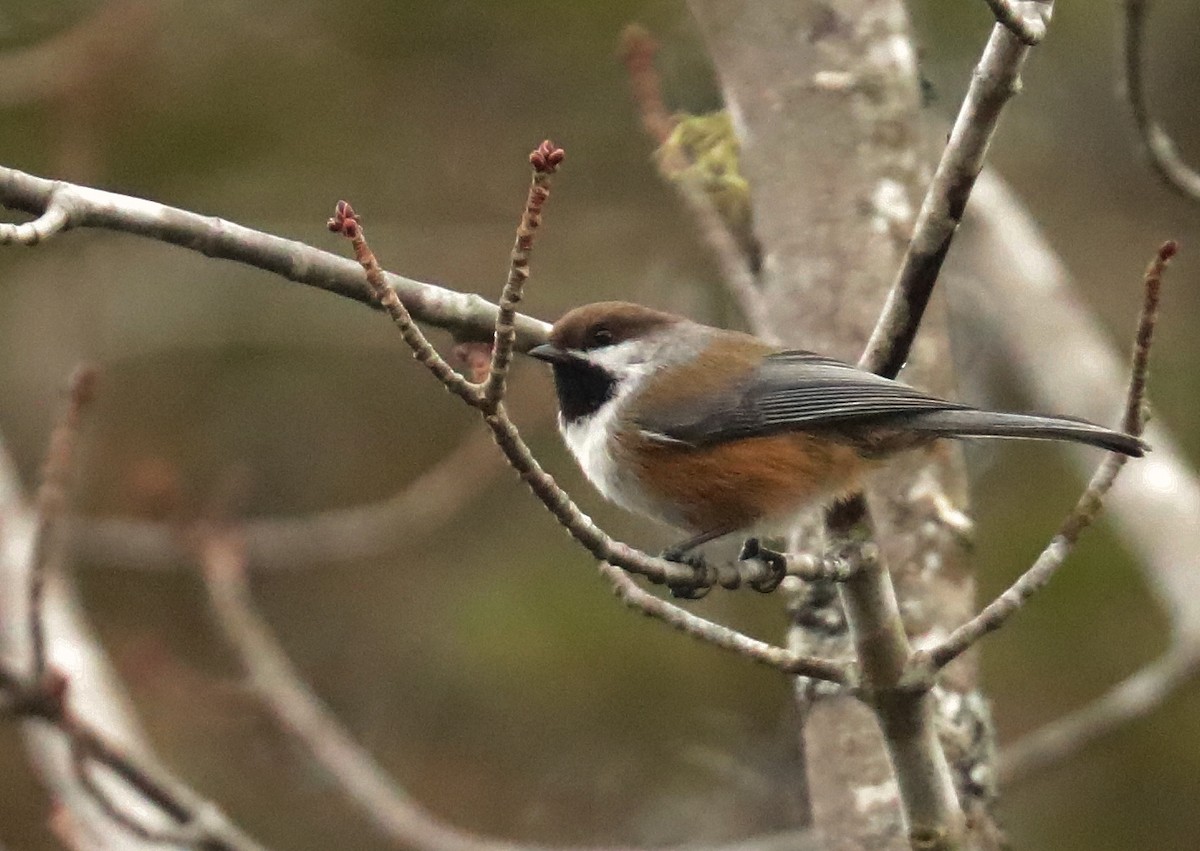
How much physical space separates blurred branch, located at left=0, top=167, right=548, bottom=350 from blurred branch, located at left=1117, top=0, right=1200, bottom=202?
191 cm

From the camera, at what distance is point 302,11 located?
7223mm

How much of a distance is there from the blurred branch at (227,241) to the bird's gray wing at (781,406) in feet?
2.87

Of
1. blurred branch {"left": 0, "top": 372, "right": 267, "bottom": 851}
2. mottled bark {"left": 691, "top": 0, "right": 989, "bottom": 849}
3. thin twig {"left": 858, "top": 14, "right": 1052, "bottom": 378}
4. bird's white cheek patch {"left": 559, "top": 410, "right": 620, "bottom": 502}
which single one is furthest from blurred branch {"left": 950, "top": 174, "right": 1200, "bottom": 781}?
blurred branch {"left": 0, "top": 372, "right": 267, "bottom": 851}

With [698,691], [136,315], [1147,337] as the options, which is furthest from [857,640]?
[136,315]

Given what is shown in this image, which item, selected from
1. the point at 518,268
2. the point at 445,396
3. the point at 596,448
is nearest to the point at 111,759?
the point at 596,448

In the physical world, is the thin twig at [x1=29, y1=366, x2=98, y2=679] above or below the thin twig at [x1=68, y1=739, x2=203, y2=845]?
above

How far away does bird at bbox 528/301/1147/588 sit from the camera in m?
3.52

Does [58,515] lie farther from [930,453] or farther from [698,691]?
[698,691]

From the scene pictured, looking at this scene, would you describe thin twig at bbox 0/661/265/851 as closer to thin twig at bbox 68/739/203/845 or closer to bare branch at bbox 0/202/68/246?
thin twig at bbox 68/739/203/845

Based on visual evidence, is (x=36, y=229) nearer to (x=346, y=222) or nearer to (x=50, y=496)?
(x=346, y=222)

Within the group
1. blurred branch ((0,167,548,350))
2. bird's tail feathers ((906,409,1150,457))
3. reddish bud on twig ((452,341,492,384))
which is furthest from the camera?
bird's tail feathers ((906,409,1150,457))

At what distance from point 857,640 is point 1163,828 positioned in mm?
4406

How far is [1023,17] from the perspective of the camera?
99.3 inches

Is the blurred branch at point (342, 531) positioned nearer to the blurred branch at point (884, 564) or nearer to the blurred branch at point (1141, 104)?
the blurred branch at point (1141, 104)
